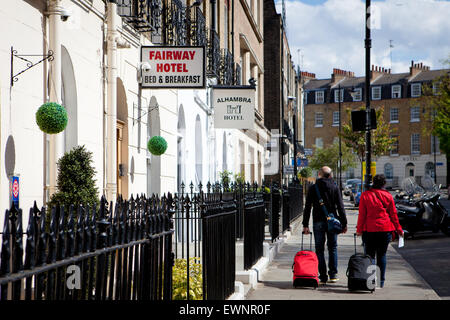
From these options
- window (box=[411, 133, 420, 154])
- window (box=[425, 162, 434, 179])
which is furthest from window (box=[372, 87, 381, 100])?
window (box=[425, 162, 434, 179])

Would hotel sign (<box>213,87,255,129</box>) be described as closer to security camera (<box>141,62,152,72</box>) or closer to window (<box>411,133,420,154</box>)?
security camera (<box>141,62,152,72</box>)

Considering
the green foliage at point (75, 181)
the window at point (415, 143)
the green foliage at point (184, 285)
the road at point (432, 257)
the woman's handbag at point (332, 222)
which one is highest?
the window at point (415, 143)

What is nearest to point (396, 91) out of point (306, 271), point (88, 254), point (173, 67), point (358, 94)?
point (358, 94)

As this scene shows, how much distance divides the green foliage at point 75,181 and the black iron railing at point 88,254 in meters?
2.32

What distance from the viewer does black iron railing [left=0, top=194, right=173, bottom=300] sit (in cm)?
282

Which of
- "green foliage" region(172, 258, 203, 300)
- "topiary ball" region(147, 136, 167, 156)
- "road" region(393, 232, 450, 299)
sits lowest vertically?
"road" region(393, 232, 450, 299)

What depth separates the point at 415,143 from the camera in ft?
279

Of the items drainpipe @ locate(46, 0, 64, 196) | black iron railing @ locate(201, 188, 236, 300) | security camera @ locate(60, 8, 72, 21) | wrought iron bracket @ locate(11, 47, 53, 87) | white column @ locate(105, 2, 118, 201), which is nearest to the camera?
black iron railing @ locate(201, 188, 236, 300)

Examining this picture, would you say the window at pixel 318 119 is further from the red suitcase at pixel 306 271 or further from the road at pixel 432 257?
the red suitcase at pixel 306 271

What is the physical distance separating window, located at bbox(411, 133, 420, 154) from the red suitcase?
261 ft

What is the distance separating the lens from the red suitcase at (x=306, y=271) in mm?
9070

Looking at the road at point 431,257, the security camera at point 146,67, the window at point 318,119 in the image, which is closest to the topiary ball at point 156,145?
the security camera at point 146,67
